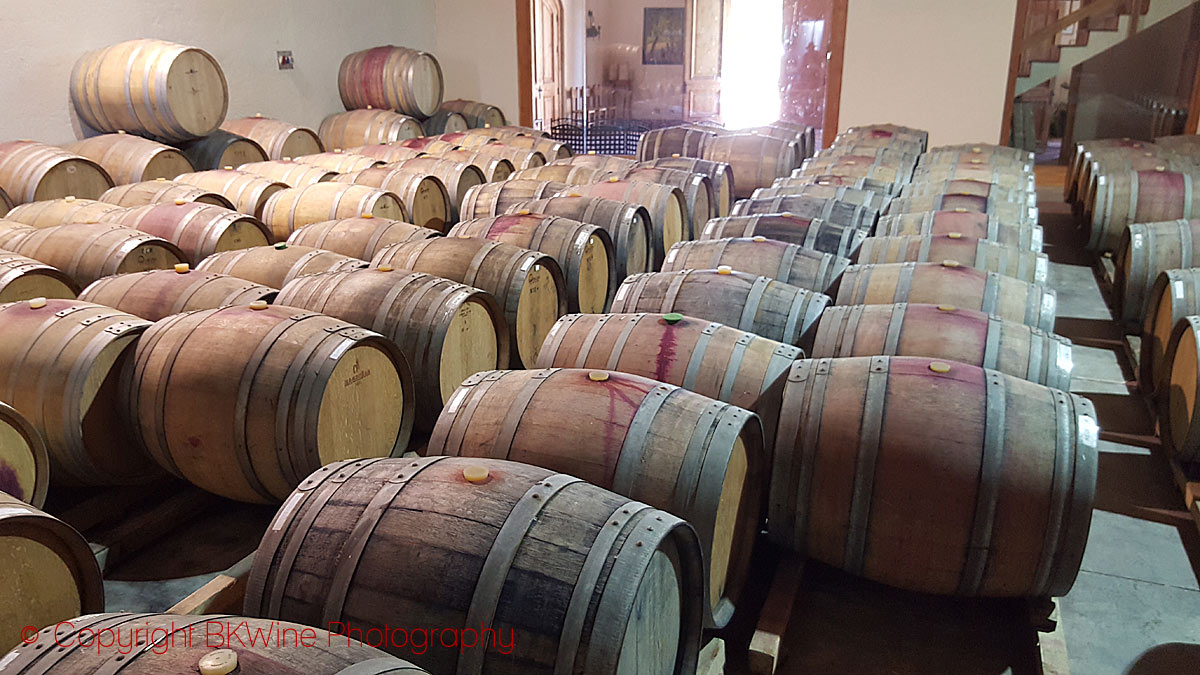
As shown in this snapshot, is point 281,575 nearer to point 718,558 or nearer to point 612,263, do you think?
point 718,558

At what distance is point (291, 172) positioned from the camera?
22.9 ft

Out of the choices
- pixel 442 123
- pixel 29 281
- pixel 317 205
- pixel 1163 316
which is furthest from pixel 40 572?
pixel 442 123

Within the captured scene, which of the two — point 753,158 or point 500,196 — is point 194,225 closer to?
point 500,196

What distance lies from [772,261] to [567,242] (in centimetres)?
127

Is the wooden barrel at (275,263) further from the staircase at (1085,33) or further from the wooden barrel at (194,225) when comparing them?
the staircase at (1085,33)

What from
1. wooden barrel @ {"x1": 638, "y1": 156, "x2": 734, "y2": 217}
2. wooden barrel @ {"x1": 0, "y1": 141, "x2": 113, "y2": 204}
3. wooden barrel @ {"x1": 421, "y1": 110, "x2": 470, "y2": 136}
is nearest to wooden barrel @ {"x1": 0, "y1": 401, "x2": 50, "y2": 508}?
wooden barrel @ {"x1": 0, "y1": 141, "x2": 113, "y2": 204}

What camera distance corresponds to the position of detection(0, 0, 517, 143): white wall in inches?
283

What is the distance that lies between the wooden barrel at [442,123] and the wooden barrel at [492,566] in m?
10.5

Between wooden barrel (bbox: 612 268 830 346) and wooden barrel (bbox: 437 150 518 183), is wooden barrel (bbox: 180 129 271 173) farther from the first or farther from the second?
wooden barrel (bbox: 612 268 830 346)

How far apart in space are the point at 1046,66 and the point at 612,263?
10.9m

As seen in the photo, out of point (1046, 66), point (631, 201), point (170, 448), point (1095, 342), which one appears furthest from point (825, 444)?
point (1046, 66)

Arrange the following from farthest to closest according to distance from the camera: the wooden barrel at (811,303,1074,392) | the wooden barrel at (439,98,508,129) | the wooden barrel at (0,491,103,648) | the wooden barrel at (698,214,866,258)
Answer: the wooden barrel at (439,98,508,129)
the wooden barrel at (698,214,866,258)
the wooden barrel at (811,303,1074,392)
the wooden barrel at (0,491,103,648)

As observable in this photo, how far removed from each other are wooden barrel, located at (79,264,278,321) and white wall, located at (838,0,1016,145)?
1026 cm

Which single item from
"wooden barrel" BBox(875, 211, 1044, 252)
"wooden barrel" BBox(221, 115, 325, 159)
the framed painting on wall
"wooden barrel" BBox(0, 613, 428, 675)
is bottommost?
"wooden barrel" BBox(0, 613, 428, 675)
